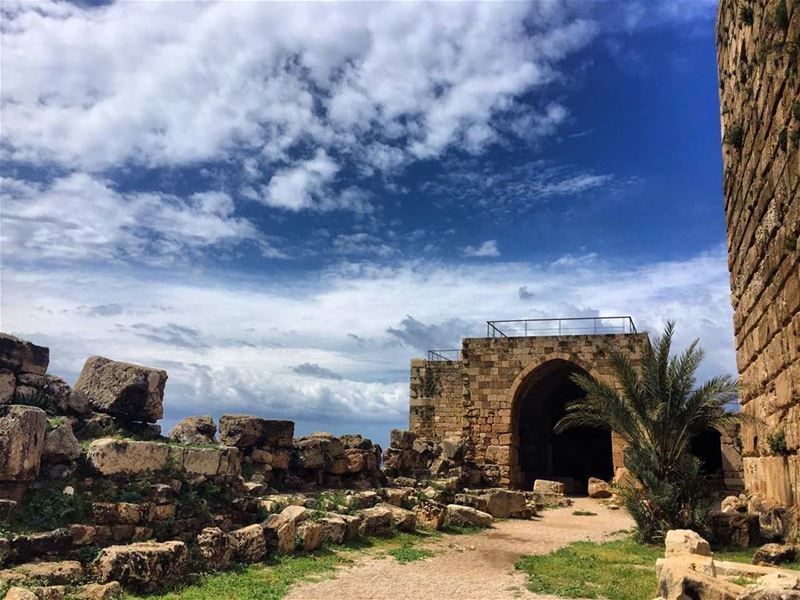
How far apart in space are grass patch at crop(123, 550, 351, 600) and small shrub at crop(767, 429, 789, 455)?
5.81 meters

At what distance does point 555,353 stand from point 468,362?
3.04 meters

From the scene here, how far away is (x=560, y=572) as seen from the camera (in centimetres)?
909

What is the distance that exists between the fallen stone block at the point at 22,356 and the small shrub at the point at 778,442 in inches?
364

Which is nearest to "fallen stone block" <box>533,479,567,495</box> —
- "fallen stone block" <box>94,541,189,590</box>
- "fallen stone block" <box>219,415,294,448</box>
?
"fallen stone block" <box>219,415,294,448</box>

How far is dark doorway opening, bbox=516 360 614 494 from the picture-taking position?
24797mm

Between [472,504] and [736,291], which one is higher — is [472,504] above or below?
below

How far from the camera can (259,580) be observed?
7832 mm

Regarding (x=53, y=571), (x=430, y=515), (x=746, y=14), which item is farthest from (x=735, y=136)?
(x=53, y=571)

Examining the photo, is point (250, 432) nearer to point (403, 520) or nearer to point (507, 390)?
point (403, 520)

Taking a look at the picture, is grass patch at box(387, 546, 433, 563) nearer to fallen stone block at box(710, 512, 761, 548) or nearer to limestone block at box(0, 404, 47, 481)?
fallen stone block at box(710, 512, 761, 548)

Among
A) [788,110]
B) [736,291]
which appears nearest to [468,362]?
[736,291]

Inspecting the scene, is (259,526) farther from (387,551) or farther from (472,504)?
(472,504)

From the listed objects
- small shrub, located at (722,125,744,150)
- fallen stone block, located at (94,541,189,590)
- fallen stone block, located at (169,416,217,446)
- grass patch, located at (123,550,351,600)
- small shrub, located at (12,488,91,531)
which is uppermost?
small shrub, located at (722,125,744,150)

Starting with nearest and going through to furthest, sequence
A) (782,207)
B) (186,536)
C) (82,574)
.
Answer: (82,574) → (782,207) → (186,536)
